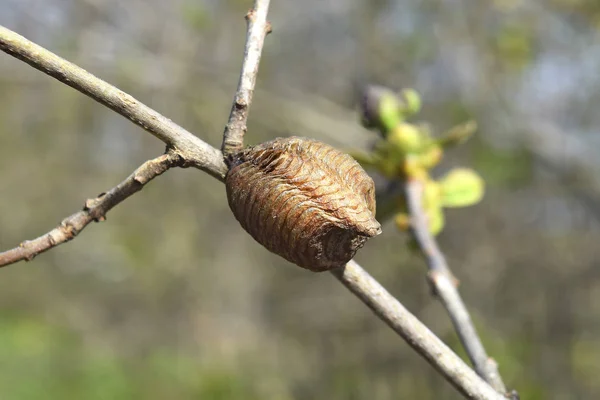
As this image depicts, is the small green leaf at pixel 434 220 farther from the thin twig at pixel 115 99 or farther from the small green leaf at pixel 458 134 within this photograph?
the thin twig at pixel 115 99

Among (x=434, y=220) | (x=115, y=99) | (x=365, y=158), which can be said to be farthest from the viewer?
(x=434, y=220)

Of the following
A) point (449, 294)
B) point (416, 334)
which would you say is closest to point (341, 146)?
point (449, 294)

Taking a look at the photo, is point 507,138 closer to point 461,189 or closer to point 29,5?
point 461,189

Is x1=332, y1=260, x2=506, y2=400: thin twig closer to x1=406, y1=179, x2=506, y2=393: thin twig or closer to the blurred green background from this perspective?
x1=406, y1=179, x2=506, y2=393: thin twig

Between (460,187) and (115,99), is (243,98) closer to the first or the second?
(115,99)

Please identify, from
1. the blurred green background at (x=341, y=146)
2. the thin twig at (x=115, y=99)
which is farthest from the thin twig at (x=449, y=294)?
the blurred green background at (x=341, y=146)

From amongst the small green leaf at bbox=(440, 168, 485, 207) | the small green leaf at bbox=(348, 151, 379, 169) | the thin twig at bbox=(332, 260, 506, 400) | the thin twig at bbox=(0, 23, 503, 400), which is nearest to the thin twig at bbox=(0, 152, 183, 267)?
the thin twig at bbox=(0, 23, 503, 400)
